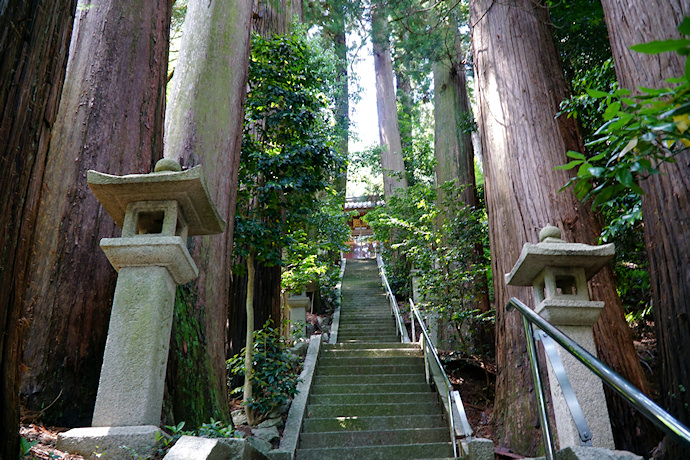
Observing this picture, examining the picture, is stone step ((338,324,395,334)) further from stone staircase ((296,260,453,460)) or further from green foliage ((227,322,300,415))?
green foliage ((227,322,300,415))

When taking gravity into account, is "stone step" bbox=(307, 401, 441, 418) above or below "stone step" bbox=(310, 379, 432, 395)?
below

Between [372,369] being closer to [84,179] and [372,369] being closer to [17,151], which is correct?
[84,179]

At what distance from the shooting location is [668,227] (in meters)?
2.58

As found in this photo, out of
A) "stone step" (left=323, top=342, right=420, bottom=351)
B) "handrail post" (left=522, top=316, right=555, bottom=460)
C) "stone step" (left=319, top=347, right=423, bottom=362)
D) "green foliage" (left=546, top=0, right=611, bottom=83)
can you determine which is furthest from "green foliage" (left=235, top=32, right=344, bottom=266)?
"handrail post" (left=522, top=316, right=555, bottom=460)

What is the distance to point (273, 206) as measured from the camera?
6242 mm

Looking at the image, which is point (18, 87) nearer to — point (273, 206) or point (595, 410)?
point (595, 410)

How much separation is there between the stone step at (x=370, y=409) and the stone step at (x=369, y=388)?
56cm

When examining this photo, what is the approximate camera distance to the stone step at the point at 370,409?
18.3 ft

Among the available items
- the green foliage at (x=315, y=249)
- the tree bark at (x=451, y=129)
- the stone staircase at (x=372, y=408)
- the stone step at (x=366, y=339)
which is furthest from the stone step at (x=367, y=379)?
the tree bark at (x=451, y=129)

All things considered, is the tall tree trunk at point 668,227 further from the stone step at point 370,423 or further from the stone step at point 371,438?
the stone step at point 370,423

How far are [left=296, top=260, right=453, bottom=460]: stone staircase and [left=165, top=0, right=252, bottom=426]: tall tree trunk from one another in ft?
5.04

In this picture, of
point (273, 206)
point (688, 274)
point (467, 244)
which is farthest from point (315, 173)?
point (688, 274)

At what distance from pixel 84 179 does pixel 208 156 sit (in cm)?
107

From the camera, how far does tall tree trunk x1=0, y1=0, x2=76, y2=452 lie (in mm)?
1511
